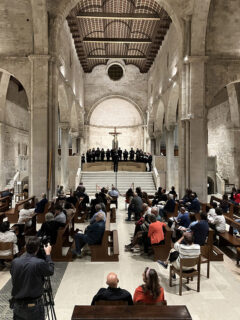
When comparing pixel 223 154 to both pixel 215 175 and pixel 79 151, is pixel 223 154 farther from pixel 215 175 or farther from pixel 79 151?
pixel 79 151

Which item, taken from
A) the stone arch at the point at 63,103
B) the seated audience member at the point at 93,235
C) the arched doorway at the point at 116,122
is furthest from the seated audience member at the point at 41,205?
the arched doorway at the point at 116,122

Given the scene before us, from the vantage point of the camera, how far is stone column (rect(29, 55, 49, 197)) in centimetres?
1282

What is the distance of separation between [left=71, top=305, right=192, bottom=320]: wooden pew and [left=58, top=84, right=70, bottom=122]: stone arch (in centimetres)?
1575

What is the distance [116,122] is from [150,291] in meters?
30.0

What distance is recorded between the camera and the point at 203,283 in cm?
543

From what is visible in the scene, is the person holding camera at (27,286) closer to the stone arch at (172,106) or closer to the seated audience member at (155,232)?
the seated audience member at (155,232)

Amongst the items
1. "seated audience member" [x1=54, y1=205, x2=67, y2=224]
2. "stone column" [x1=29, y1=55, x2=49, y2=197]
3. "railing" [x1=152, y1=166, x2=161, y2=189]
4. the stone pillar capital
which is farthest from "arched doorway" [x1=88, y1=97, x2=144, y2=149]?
"seated audience member" [x1=54, y1=205, x2=67, y2=224]

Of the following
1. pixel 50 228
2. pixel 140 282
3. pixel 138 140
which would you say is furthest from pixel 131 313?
pixel 138 140

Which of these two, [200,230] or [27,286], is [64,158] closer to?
[200,230]

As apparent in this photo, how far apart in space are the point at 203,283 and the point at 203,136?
893cm

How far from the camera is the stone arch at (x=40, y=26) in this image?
12.3 meters

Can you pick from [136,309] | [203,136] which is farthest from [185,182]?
[136,309]

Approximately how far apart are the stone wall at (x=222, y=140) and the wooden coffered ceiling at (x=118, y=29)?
7.31 meters

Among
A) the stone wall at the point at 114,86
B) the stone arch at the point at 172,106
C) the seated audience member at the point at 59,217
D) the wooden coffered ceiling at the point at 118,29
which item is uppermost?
the wooden coffered ceiling at the point at 118,29
